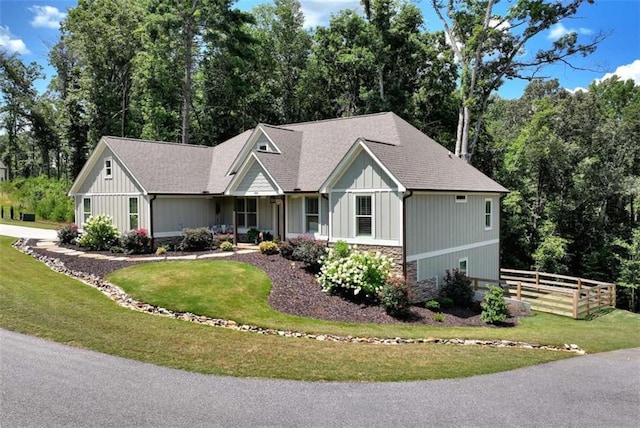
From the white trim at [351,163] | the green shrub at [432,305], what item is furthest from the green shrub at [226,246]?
the green shrub at [432,305]

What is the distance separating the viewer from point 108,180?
77.5ft

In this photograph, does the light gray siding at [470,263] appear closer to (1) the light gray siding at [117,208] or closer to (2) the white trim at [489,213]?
(2) the white trim at [489,213]

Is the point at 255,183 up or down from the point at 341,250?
up

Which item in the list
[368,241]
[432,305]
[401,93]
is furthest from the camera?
[401,93]

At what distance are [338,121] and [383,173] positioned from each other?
8.45 m

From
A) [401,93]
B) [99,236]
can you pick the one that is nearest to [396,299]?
[99,236]

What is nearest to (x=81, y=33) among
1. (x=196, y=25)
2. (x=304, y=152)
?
(x=196, y=25)

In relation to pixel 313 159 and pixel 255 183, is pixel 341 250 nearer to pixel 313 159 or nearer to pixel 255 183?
pixel 255 183

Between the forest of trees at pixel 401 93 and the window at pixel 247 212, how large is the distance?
533 inches

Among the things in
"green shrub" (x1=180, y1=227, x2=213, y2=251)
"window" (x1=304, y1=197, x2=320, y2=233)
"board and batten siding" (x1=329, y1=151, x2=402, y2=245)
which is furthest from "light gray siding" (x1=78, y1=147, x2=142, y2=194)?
"board and batten siding" (x1=329, y1=151, x2=402, y2=245)

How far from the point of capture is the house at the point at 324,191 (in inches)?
657

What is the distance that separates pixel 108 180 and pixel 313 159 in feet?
36.8

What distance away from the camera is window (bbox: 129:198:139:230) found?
22344 mm

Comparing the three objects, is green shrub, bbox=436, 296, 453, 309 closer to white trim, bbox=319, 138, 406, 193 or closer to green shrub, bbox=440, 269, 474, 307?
green shrub, bbox=440, 269, 474, 307
